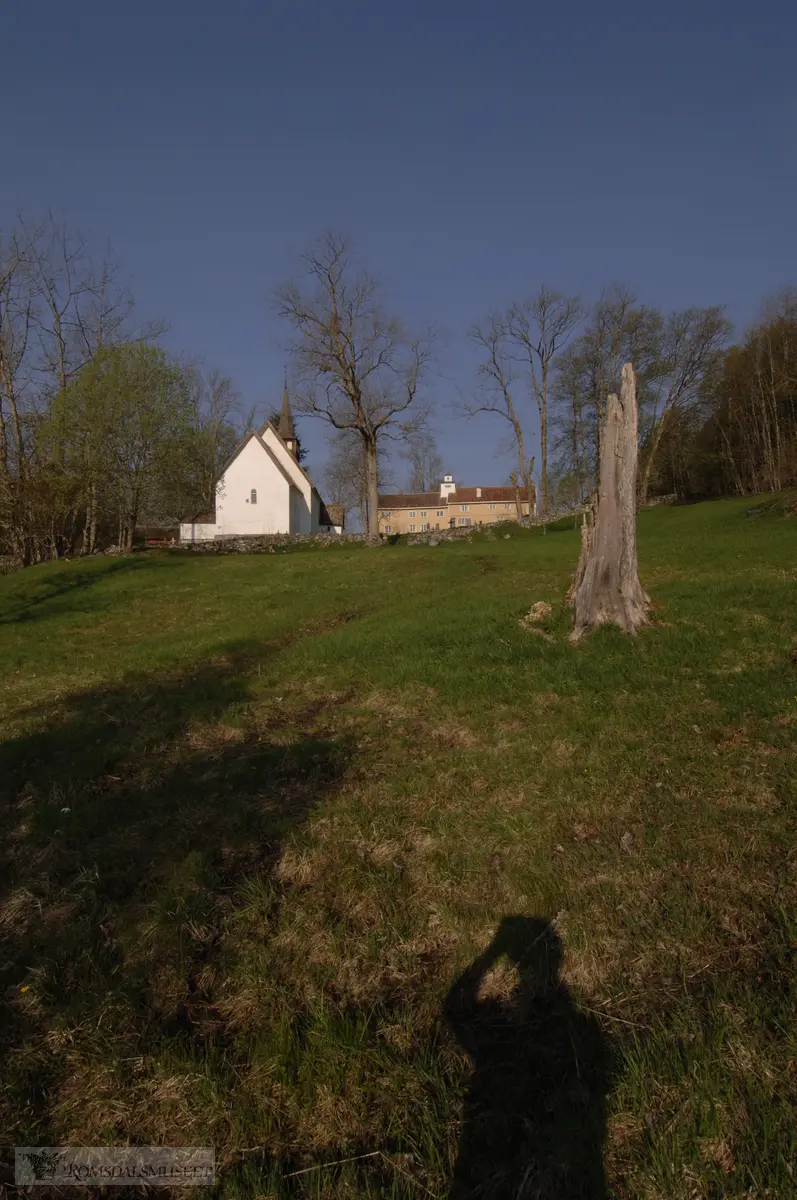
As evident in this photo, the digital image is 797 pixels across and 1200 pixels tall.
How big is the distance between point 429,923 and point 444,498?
102 metres

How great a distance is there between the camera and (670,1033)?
2963 millimetres

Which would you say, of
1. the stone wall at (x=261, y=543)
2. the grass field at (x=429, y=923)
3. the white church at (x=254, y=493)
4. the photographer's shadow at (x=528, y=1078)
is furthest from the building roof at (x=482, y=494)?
the photographer's shadow at (x=528, y=1078)

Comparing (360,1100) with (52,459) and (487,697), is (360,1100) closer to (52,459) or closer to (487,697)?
(487,697)

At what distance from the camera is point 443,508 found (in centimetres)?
10275

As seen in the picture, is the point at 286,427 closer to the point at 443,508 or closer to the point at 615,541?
the point at 443,508

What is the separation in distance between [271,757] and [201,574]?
1718 cm

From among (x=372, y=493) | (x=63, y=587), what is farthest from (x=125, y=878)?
(x=372, y=493)

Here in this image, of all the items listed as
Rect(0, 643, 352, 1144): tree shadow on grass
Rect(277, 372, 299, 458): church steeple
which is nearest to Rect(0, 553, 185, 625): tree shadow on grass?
Rect(0, 643, 352, 1144): tree shadow on grass

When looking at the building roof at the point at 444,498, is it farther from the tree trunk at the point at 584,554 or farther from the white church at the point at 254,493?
the tree trunk at the point at 584,554

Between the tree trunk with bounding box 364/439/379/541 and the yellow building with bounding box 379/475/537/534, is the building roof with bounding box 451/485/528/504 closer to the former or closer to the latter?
the yellow building with bounding box 379/475/537/534

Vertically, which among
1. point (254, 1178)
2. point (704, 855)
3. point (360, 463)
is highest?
point (360, 463)

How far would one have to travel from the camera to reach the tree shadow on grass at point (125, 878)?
125 inches

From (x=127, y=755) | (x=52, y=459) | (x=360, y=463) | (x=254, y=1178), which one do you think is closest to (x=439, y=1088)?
(x=254, y=1178)

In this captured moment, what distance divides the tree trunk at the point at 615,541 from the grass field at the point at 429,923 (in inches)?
29.3
